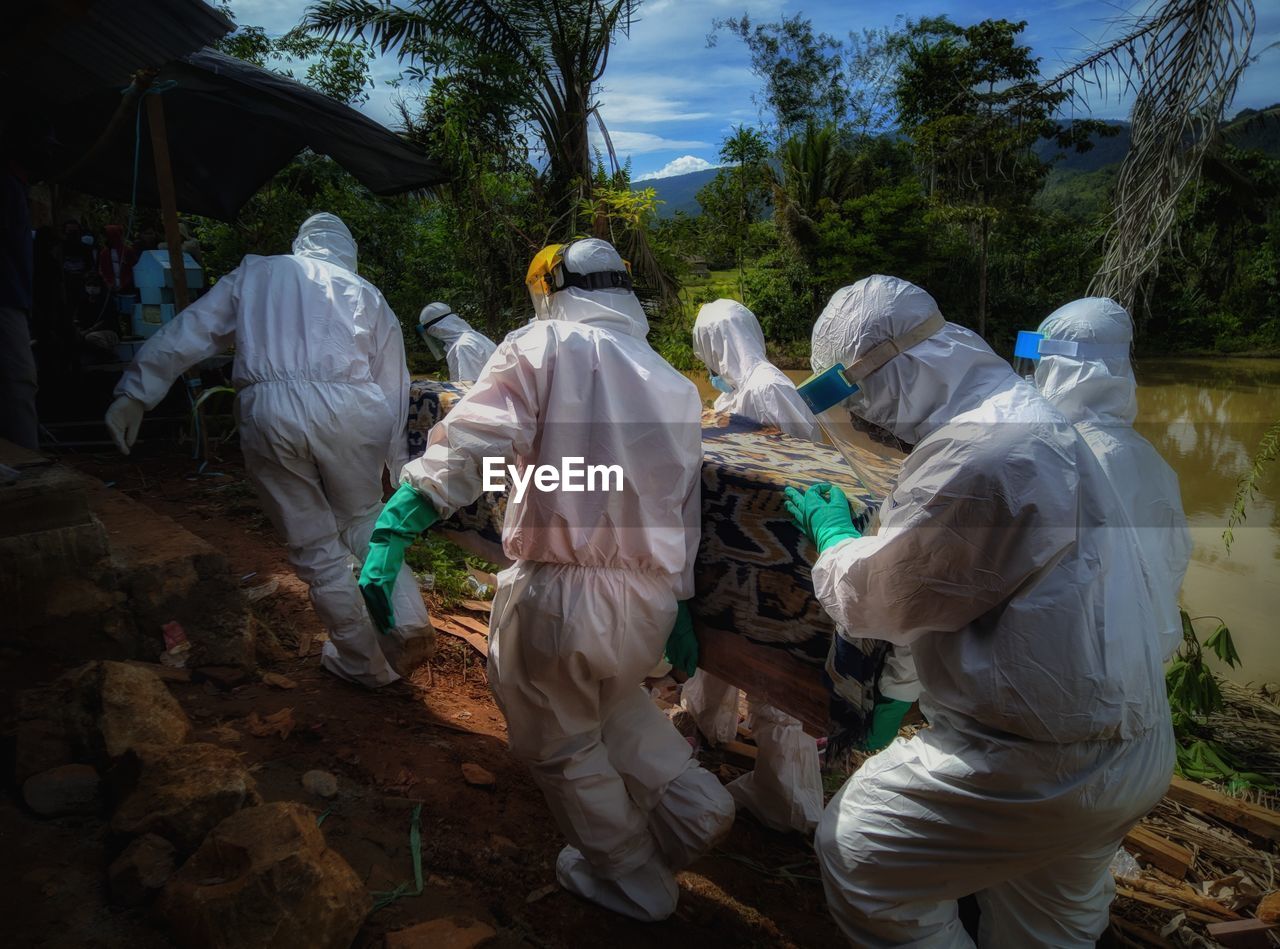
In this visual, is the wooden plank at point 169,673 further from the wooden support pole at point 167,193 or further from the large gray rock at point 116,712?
the wooden support pole at point 167,193

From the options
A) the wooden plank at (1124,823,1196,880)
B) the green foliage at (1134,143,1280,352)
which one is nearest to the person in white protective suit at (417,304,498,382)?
the wooden plank at (1124,823,1196,880)

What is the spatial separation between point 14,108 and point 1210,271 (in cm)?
2532

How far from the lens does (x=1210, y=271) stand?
2084 cm

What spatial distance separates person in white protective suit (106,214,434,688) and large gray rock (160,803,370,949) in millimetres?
1417

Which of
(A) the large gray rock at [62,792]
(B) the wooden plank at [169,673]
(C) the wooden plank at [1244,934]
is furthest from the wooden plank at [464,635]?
(C) the wooden plank at [1244,934]

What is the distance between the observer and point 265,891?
61.2 inches

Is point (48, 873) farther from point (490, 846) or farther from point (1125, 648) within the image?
point (1125, 648)

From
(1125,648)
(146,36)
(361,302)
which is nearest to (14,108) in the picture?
(146,36)

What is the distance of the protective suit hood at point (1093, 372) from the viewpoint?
2.90 metres

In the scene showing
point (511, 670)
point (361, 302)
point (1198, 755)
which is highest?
point (361, 302)

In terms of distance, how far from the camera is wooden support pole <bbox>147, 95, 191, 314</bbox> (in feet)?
15.2

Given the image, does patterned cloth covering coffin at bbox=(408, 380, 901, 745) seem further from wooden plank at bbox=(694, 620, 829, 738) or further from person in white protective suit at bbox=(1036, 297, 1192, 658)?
person in white protective suit at bbox=(1036, 297, 1192, 658)

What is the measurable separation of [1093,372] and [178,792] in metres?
3.22

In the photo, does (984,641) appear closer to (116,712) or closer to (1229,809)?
(116,712)
